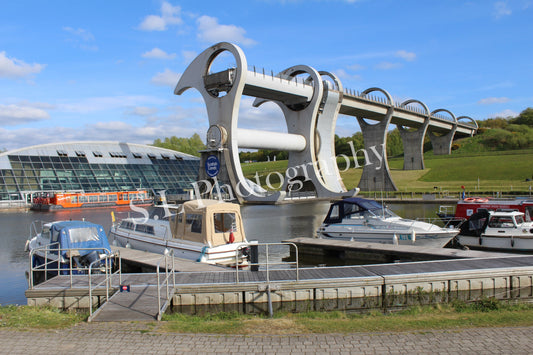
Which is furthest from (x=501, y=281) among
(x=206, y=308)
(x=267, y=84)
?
(x=267, y=84)

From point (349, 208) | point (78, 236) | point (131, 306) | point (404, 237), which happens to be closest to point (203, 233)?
point (78, 236)

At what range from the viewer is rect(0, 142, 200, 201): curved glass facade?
52.5 m

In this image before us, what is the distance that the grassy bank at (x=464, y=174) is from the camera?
57.2 m

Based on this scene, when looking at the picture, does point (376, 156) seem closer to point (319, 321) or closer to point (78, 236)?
point (78, 236)

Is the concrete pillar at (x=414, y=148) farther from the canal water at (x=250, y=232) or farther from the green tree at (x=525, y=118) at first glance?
the green tree at (x=525, y=118)

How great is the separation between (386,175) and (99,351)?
194 ft

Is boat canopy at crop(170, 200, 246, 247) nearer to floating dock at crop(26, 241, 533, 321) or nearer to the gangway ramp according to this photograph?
floating dock at crop(26, 241, 533, 321)

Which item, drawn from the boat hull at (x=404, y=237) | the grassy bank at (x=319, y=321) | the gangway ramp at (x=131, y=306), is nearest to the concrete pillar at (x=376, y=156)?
the boat hull at (x=404, y=237)

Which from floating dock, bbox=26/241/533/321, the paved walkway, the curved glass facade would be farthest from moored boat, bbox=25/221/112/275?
the curved glass facade

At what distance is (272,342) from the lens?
691 centimetres

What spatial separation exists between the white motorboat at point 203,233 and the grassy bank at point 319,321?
5521 mm

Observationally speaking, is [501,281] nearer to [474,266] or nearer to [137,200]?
[474,266]

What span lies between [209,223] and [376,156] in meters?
52.8

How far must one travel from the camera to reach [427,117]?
77000 mm
